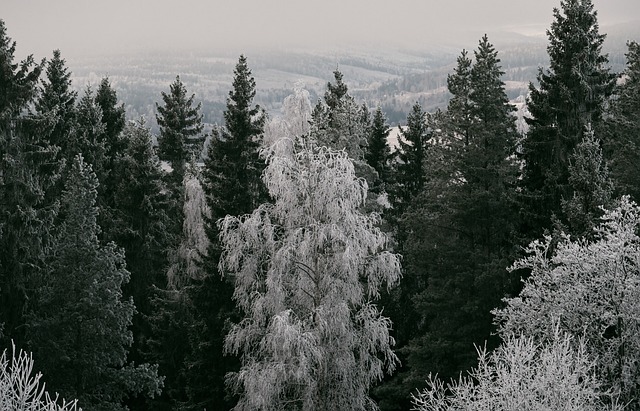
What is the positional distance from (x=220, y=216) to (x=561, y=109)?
1495 cm

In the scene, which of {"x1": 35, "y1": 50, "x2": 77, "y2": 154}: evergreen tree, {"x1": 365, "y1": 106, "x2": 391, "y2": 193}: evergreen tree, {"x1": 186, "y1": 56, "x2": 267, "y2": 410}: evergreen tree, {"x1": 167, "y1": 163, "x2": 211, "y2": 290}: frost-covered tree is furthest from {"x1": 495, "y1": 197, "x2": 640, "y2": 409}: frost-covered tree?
{"x1": 35, "y1": 50, "x2": 77, "y2": 154}: evergreen tree

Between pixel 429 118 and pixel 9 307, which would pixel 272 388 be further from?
pixel 429 118

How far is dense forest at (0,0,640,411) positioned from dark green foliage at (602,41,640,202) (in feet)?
0.52

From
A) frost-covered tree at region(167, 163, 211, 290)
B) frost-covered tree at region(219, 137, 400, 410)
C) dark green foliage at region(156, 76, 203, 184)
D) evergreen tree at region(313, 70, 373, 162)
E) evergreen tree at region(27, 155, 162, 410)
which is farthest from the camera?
dark green foliage at region(156, 76, 203, 184)

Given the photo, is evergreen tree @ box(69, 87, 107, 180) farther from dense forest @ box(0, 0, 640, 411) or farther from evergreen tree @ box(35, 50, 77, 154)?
evergreen tree @ box(35, 50, 77, 154)

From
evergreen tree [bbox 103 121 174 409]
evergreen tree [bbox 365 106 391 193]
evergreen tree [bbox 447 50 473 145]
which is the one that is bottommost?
evergreen tree [bbox 103 121 174 409]

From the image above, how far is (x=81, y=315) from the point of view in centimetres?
2200

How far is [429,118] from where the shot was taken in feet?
134

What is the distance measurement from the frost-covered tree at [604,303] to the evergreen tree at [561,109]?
264 inches

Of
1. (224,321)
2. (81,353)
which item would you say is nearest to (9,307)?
(81,353)

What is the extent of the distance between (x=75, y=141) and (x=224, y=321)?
16853 millimetres

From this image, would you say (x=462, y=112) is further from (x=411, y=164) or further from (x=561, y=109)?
(x=411, y=164)

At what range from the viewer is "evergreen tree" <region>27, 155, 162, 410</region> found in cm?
2180

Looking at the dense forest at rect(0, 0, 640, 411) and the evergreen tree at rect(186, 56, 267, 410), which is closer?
the dense forest at rect(0, 0, 640, 411)
